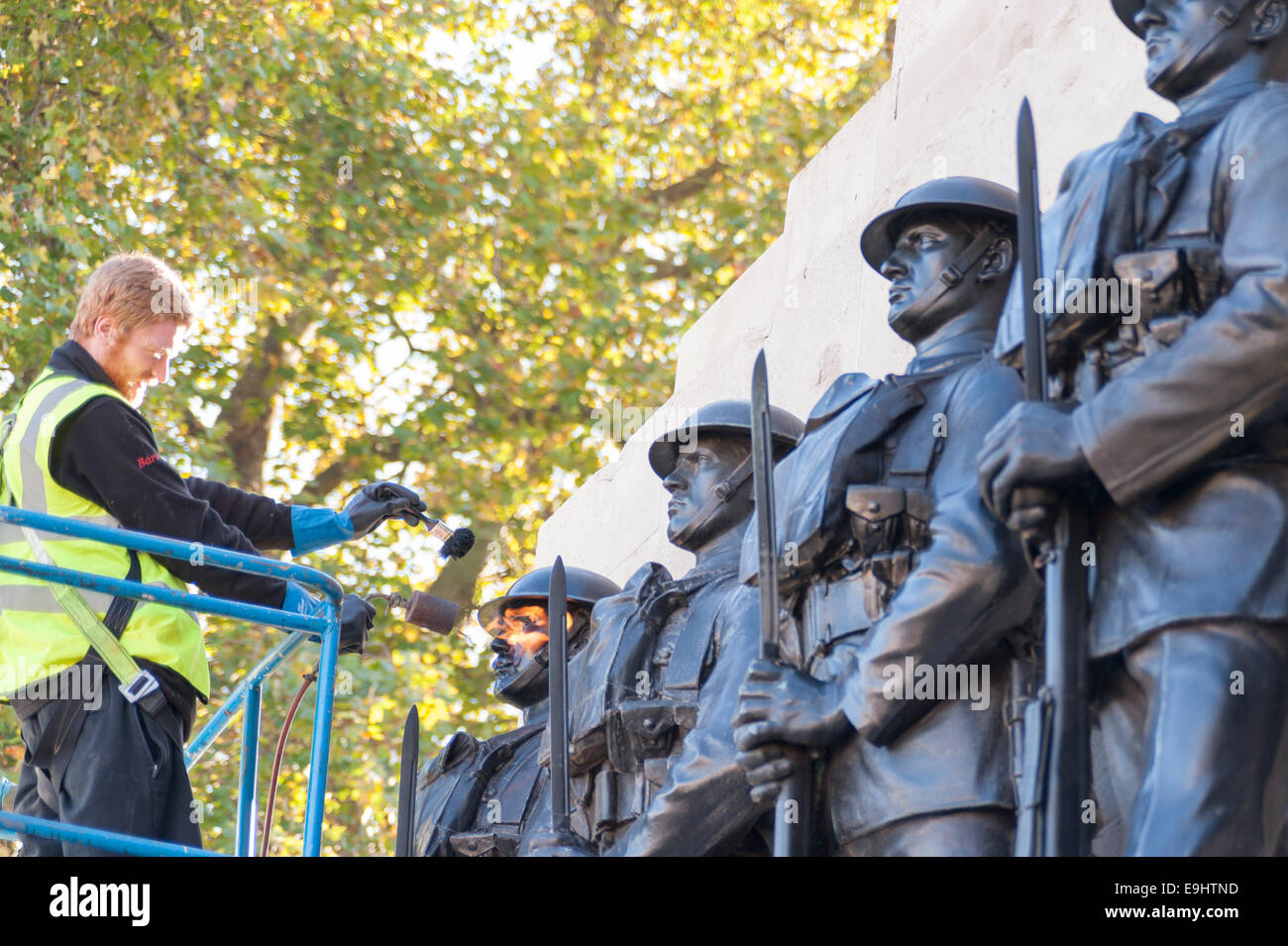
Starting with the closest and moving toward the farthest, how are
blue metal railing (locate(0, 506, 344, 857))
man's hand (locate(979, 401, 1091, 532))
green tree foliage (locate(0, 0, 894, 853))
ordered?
man's hand (locate(979, 401, 1091, 532))
blue metal railing (locate(0, 506, 344, 857))
green tree foliage (locate(0, 0, 894, 853))

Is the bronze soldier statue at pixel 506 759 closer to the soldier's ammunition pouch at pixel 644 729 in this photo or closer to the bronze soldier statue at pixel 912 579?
the soldier's ammunition pouch at pixel 644 729

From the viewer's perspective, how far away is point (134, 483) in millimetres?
5492

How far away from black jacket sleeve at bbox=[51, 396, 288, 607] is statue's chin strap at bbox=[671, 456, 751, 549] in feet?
4.33

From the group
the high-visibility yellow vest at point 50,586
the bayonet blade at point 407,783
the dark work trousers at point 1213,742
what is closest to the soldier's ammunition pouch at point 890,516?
the dark work trousers at point 1213,742

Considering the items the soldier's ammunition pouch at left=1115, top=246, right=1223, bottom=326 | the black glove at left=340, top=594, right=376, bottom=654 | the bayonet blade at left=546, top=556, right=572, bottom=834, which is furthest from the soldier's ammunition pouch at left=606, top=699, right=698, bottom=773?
the soldier's ammunition pouch at left=1115, top=246, right=1223, bottom=326

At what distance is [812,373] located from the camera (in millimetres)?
7699

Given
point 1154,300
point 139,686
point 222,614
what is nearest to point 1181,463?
point 1154,300

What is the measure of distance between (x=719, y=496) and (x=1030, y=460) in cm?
243

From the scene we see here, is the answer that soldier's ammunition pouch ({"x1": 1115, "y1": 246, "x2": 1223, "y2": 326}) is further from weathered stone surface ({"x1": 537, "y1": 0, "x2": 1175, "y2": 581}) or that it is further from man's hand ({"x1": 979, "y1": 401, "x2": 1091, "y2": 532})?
weathered stone surface ({"x1": 537, "y1": 0, "x2": 1175, "y2": 581})

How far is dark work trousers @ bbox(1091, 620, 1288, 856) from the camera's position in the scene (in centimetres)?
370

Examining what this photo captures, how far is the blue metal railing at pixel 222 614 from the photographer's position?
4.93 m
